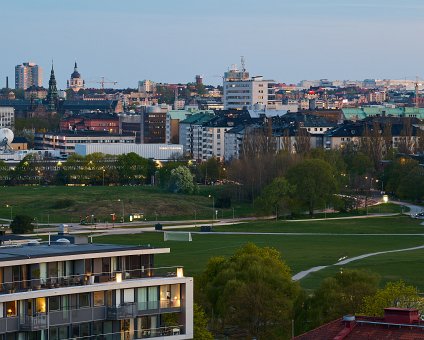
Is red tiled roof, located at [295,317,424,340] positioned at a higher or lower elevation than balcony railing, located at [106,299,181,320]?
lower

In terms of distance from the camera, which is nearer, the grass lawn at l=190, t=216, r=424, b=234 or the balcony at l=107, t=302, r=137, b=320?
the balcony at l=107, t=302, r=137, b=320

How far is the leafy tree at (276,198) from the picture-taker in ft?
360

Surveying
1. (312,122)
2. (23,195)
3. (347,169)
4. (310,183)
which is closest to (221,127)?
(312,122)

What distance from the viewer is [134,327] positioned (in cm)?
3284

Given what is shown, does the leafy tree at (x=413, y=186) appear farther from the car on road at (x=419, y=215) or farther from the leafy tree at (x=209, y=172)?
the leafy tree at (x=209, y=172)

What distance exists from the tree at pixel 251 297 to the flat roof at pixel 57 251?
44.8 ft

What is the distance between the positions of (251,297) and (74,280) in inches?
639

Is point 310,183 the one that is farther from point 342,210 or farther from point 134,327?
point 134,327

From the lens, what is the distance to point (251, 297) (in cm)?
4812

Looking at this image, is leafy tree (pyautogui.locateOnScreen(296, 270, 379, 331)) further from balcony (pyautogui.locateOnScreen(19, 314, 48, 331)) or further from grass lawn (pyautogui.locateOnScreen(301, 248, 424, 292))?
balcony (pyautogui.locateOnScreen(19, 314, 48, 331))

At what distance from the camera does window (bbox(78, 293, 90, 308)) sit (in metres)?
31.9

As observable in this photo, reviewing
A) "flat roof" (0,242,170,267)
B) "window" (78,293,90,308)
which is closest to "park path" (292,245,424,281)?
"flat roof" (0,242,170,267)

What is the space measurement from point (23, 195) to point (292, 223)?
31.0 metres

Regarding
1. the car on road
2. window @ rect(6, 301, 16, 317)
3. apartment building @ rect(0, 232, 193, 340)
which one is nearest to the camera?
window @ rect(6, 301, 16, 317)
